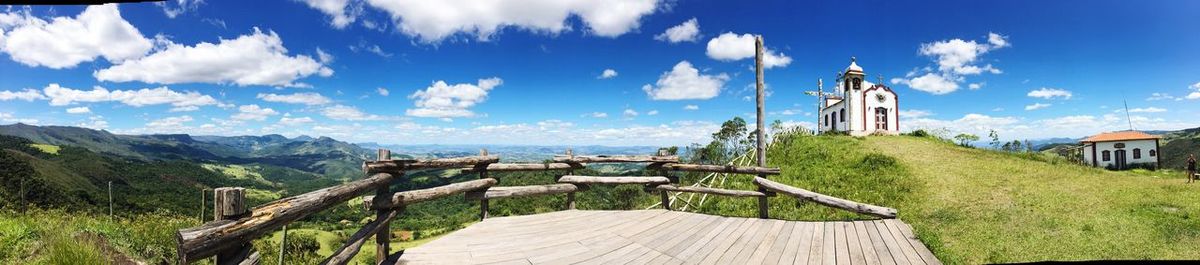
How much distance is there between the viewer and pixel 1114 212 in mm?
9398

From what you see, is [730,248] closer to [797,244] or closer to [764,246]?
[764,246]

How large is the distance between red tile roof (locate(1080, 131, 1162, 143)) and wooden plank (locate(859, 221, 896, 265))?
3146cm

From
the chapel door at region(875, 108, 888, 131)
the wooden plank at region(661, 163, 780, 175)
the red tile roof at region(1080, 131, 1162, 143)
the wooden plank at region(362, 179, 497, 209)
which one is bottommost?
the wooden plank at region(362, 179, 497, 209)

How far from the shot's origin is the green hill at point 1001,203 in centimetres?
701

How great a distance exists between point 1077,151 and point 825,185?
72.3 feet

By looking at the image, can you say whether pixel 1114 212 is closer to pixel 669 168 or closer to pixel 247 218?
pixel 669 168

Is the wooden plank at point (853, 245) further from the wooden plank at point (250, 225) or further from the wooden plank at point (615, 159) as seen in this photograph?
the wooden plank at point (250, 225)

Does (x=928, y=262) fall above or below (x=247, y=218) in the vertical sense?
below

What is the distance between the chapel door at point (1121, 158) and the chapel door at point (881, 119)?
11.9 m

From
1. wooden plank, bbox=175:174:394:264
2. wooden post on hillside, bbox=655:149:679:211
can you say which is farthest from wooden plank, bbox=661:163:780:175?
wooden plank, bbox=175:174:394:264

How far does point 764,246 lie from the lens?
Result: 5.91 meters

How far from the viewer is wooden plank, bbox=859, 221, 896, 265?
5195mm

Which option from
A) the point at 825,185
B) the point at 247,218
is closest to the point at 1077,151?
the point at 825,185

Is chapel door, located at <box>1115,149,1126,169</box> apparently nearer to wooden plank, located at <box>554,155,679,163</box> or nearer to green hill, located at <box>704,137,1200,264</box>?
Result: green hill, located at <box>704,137,1200,264</box>
